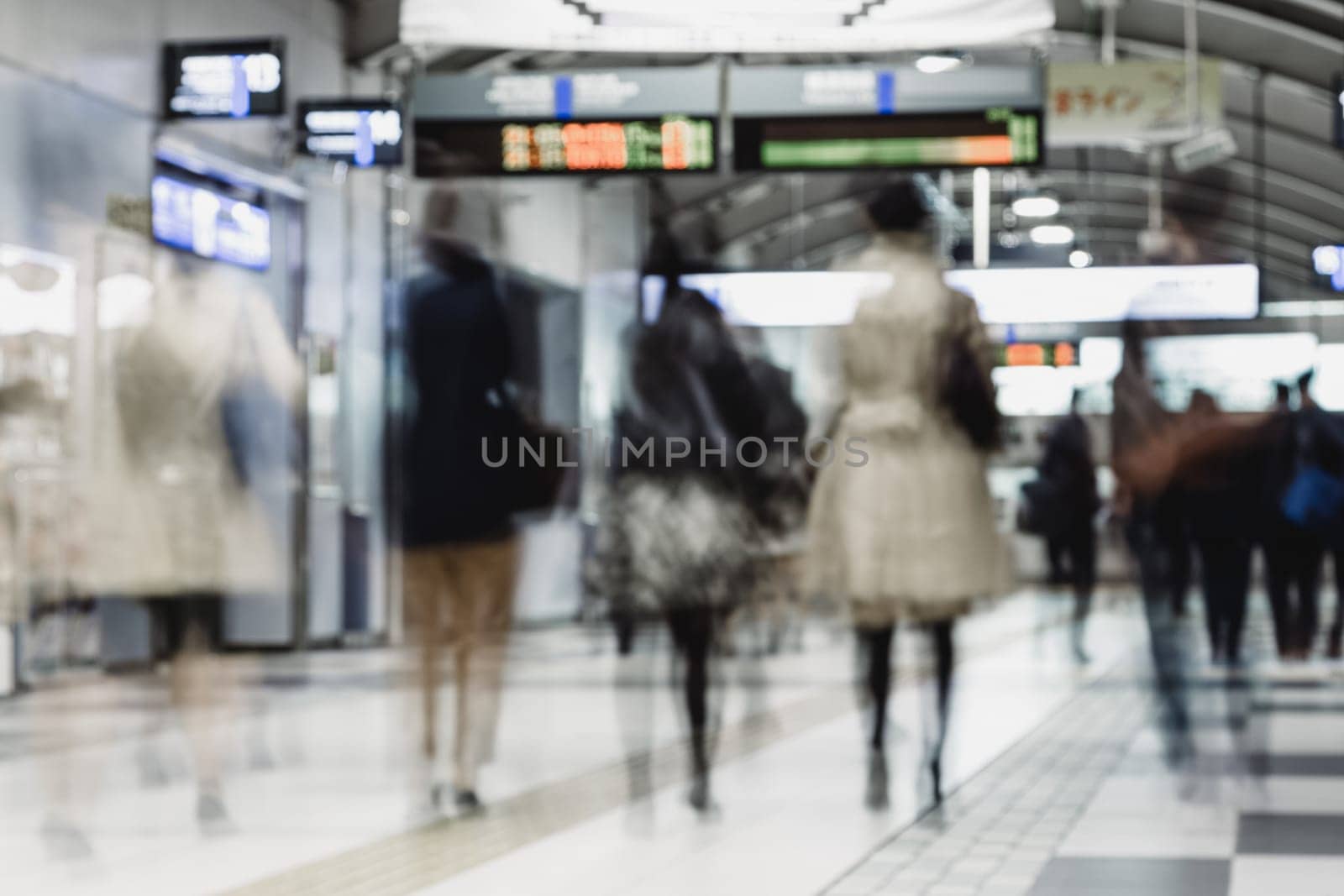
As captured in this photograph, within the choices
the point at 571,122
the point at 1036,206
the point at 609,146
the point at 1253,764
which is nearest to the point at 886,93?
the point at 609,146

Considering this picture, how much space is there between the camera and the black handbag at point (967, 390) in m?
5.88

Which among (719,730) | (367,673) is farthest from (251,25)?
(719,730)

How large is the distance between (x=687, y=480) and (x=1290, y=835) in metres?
1.93

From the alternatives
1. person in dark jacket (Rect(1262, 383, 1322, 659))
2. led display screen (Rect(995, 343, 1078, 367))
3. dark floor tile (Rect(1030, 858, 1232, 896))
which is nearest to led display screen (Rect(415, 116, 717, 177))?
person in dark jacket (Rect(1262, 383, 1322, 659))

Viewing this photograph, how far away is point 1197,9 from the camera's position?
58.6 feet

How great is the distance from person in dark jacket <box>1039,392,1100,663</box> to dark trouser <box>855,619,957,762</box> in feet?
21.7

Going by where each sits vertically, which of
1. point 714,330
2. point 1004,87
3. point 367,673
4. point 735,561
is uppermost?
point 1004,87

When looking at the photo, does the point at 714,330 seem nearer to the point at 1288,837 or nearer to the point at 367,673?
the point at 1288,837

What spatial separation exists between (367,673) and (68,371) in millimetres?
2608

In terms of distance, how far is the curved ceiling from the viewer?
18.0 meters

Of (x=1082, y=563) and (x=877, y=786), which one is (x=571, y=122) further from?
(x=1082, y=563)

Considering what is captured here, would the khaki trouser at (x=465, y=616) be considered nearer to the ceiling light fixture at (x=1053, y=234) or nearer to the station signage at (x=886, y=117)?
the station signage at (x=886, y=117)

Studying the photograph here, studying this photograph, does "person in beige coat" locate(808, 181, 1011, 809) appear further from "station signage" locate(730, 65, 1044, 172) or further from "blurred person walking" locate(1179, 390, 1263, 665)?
"station signage" locate(730, 65, 1044, 172)

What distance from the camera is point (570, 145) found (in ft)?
32.1
